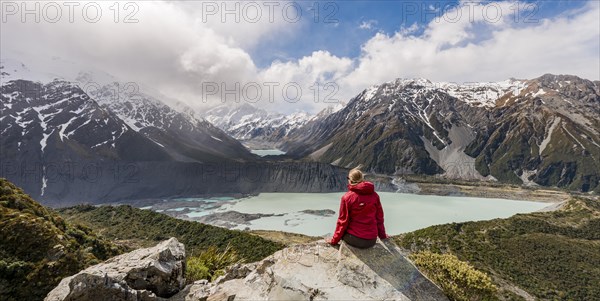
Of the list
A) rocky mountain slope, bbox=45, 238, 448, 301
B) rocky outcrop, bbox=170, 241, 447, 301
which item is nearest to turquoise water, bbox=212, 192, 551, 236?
rocky mountain slope, bbox=45, 238, 448, 301

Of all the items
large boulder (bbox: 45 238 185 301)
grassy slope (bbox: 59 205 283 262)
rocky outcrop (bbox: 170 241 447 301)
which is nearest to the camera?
rocky outcrop (bbox: 170 241 447 301)

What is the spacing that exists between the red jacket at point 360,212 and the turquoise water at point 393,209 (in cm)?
8508

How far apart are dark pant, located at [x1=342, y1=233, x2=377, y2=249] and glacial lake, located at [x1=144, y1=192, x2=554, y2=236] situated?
275 feet

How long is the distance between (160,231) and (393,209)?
89.9 m

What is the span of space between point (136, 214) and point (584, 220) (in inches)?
4616

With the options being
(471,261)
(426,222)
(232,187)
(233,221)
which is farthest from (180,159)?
(471,261)

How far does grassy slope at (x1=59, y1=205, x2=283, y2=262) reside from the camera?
5581 cm

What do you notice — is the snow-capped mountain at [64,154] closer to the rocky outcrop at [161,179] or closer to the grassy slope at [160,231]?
the rocky outcrop at [161,179]

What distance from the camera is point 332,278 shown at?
24.5 ft

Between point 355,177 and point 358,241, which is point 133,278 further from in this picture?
point 355,177

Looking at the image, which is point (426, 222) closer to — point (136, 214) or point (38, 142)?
point (136, 214)

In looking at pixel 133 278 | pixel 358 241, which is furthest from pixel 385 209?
pixel 133 278

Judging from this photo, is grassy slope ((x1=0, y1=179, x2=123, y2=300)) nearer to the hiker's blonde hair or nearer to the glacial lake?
the hiker's blonde hair

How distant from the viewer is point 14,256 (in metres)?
10.3
